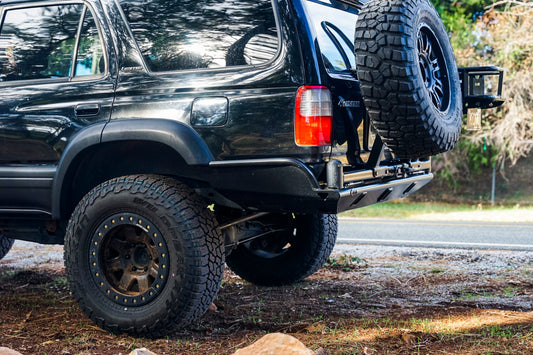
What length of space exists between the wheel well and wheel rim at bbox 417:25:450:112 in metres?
1.55

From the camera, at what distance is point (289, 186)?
3588 millimetres

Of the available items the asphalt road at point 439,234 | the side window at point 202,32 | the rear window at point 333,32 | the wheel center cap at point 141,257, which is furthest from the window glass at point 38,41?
the asphalt road at point 439,234

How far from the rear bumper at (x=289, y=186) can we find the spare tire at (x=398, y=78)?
0.32m

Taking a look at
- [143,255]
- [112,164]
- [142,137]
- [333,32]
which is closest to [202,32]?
[142,137]

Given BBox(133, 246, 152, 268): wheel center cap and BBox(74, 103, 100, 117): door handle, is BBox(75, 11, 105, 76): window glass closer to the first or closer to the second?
BBox(74, 103, 100, 117): door handle

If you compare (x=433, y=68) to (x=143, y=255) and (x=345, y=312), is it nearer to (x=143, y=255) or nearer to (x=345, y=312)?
(x=345, y=312)

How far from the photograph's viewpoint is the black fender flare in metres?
3.70

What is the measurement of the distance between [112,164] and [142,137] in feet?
1.84

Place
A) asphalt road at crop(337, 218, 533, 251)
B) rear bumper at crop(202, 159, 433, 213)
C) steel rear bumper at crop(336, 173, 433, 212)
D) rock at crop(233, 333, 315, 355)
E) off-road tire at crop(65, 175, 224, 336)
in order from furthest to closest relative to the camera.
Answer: asphalt road at crop(337, 218, 533, 251) < off-road tire at crop(65, 175, 224, 336) < steel rear bumper at crop(336, 173, 433, 212) < rear bumper at crop(202, 159, 433, 213) < rock at crop(233, 333, 315, 355)

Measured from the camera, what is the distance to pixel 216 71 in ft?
12.4

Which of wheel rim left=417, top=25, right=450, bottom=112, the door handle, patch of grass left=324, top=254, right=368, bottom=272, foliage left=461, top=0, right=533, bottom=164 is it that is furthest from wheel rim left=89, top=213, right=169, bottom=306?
foliage left=461, top=0, right=533, bottom=164

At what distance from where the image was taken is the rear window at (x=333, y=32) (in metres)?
3.85

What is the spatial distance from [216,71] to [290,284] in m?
2.19

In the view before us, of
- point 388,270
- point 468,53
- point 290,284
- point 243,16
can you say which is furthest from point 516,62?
point 243,16
